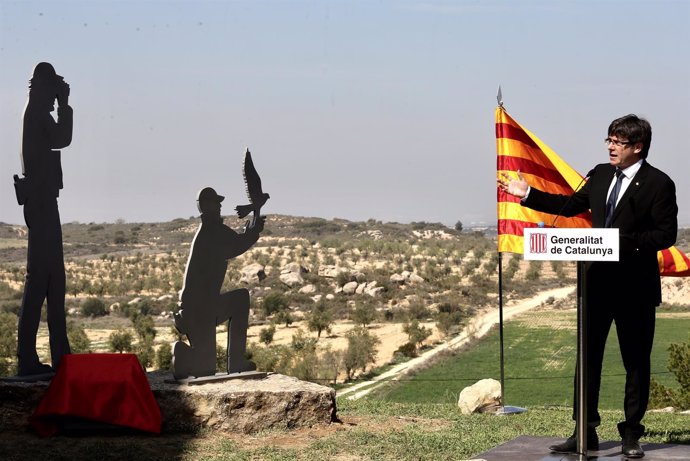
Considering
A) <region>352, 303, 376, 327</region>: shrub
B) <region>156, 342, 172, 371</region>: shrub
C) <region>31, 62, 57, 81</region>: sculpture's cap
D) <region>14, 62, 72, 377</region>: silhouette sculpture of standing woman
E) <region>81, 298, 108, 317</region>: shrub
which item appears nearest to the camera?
<region>14, 62, 72, 377</region>: silhouette sculpture of standing woman

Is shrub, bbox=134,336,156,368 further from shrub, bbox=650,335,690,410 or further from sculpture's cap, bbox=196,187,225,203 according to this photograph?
sculpture's cap, bbox=196,187,225,203

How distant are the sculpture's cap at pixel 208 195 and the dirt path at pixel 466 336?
1119 cm

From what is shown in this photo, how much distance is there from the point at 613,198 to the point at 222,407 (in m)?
4.52

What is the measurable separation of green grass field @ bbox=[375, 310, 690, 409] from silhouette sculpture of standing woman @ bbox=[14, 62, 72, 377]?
1180cm

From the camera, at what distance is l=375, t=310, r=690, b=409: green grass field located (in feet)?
83.6

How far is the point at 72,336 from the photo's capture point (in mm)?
34719

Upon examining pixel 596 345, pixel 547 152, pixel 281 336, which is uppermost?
pixel 547 152

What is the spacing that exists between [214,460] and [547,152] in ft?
20.0

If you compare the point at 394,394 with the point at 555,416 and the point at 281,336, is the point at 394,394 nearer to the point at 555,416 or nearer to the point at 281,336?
the point at 555,416

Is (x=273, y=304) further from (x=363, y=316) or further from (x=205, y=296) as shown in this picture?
(x=205, y=296)

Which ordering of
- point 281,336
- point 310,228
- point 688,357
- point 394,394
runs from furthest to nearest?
point 310,228 < point 281,336 < point 394,394 < point 688,357

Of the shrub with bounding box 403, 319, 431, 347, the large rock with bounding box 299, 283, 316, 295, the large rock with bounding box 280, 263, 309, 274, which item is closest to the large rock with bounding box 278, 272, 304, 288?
the large rock with bounding box 280, 263, 309, 274

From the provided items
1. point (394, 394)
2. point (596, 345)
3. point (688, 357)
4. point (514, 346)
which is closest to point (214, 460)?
point (596, 345)

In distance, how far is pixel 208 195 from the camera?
11.5m
